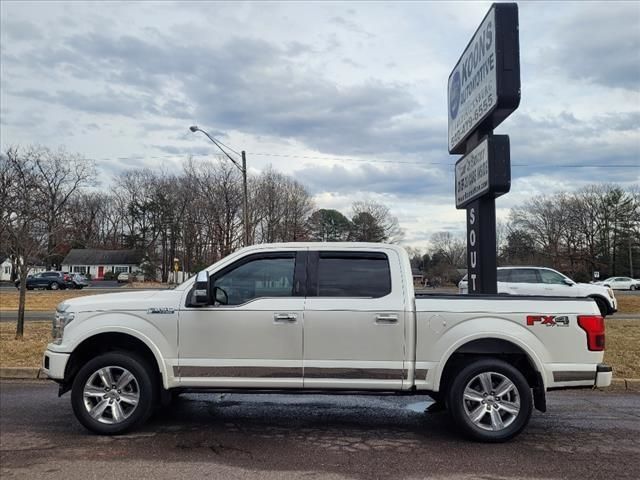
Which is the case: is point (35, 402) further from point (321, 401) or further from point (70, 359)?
point (321, 401)

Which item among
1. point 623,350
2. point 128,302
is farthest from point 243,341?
point 623,350

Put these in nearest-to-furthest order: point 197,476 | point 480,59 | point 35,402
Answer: point 197,476 < point 35,402 < point 480,59

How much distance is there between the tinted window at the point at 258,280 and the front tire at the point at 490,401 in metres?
1.94

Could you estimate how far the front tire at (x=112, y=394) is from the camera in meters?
5.52

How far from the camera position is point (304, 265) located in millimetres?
5812

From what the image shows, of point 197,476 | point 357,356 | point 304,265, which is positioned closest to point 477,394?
Answer: point 357,356

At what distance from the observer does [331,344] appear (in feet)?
18.0

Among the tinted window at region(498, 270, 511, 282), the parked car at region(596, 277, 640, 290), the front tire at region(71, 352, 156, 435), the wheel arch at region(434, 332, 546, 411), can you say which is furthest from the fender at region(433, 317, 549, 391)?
the parked car at region(596, 277, 640, 290)

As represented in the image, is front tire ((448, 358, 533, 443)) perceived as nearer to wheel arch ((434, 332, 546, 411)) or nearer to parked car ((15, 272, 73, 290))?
wheel arch ((434, 332, 546, 411))

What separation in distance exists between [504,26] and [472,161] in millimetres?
2100

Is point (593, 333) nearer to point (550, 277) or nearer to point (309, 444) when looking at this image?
point (309, 444)

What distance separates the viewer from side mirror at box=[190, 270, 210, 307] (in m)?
5.45

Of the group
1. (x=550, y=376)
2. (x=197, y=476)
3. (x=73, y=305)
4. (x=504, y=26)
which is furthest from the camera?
(x=504, y=26)

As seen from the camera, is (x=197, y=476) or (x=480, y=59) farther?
(x=480, y=59)
